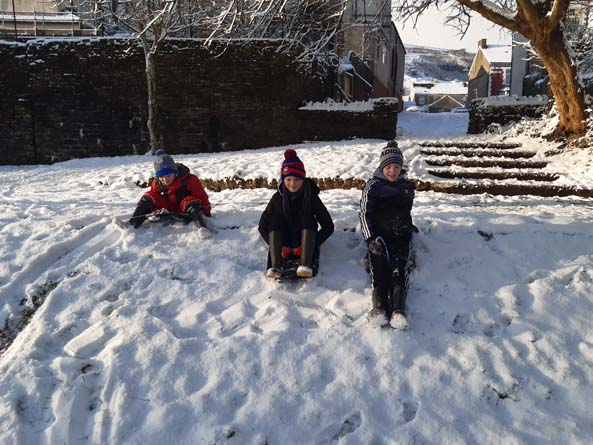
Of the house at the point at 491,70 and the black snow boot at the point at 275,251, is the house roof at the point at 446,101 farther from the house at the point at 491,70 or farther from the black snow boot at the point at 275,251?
the black snow boot at the point at 275,251

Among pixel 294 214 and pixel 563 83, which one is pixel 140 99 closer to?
pixel 563 83

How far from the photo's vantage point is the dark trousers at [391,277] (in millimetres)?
3766

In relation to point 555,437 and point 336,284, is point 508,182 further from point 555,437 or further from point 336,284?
point 555,437

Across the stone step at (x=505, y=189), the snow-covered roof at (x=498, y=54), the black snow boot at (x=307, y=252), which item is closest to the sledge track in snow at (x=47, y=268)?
the black snow boot at (x=307, y=252)

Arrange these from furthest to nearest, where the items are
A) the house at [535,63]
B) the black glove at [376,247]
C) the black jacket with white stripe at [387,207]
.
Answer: the house at [535,63] < the black jacket with white stripe at [387,207] < the black glove at [376,247]

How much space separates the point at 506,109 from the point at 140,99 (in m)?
10.3

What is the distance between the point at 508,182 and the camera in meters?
8.30

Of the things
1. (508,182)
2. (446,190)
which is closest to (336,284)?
(446,190)

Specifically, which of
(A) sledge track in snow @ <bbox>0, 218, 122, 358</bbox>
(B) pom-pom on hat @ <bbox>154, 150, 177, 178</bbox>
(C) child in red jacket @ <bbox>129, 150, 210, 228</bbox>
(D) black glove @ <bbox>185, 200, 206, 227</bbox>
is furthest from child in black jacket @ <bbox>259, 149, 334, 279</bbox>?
(A) sledge track in snow @ <bbox>0, 218, 122, 358</bbox>

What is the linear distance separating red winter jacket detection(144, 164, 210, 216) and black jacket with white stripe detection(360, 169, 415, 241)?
1863 millimetres

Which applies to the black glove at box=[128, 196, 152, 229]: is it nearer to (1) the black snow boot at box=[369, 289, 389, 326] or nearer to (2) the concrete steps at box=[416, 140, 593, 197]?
(1) the black snow boot at box=[369, 289, 389, 326]

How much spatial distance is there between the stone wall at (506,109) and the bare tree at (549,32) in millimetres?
2476

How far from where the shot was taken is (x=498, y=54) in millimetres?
44062

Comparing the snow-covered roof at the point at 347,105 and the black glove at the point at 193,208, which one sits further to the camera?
the snow-covered roof at the point at 347,105
